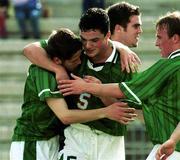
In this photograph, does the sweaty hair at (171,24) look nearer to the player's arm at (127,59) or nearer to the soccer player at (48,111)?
the player's arm at (127,59)

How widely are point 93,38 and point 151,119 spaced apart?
2.30 feet

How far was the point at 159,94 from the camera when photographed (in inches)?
221

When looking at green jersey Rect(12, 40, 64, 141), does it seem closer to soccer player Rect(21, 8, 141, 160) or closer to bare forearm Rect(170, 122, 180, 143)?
soccer player Rect(21, 8, 141, 160)

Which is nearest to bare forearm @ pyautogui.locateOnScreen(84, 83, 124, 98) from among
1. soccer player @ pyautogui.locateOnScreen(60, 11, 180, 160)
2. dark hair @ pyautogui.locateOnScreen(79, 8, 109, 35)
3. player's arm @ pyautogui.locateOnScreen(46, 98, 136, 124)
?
soccer player @ pyautogui.locateOnScreen(60, 11, 180, 160)

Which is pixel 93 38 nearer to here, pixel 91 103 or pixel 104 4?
pixel 91 103

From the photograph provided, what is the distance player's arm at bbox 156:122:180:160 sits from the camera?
17.4 ft

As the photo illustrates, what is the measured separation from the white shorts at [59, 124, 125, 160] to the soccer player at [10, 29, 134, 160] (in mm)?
110

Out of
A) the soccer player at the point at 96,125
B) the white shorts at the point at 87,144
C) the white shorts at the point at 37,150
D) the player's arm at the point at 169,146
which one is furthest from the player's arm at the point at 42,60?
the player's arm at the point at 169,146

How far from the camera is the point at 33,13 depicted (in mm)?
13266

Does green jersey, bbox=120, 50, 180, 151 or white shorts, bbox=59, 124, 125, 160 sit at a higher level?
green jersey, bbox=120, 50, 180, 151

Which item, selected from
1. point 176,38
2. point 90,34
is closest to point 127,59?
point 90,34

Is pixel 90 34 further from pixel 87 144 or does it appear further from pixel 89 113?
pixel 87 144

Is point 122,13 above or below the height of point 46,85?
above

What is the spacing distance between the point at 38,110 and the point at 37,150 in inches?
12.5
